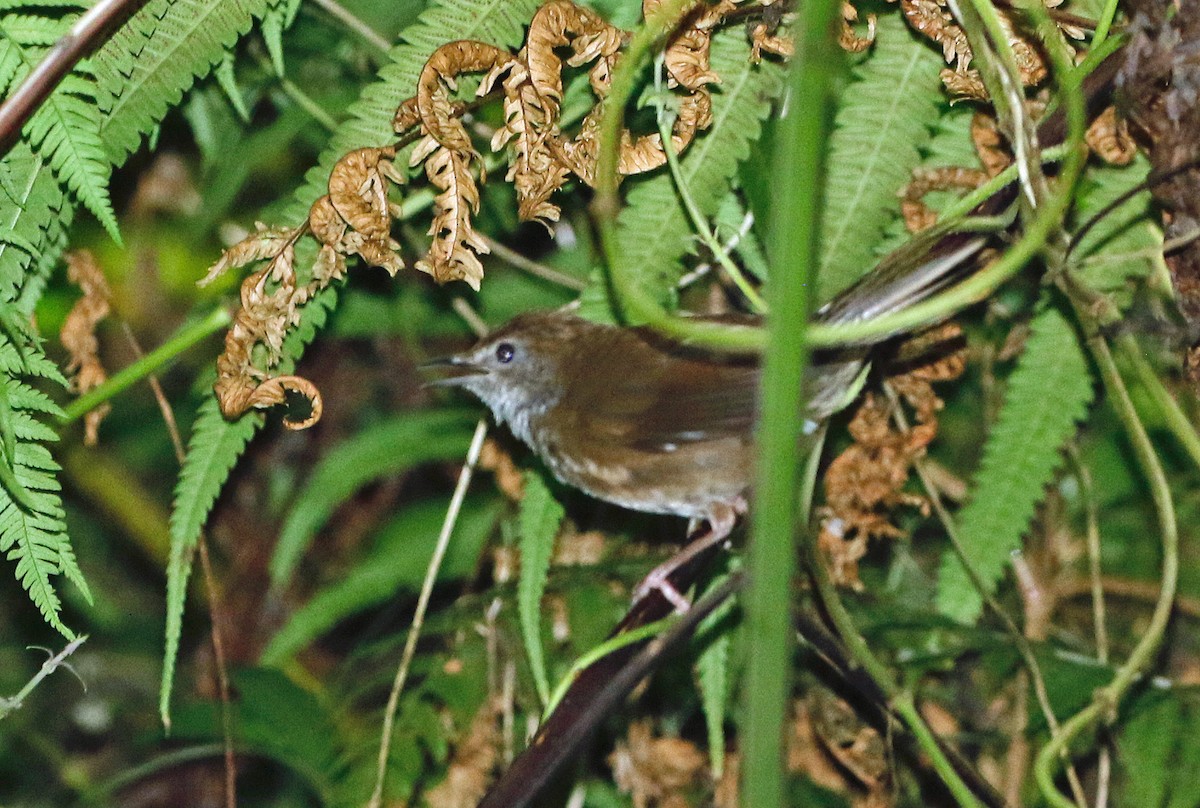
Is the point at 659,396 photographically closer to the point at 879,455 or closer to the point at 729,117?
the point at 879,455

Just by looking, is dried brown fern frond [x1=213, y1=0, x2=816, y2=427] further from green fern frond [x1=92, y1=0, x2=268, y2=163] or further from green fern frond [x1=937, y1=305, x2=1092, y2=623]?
green fern frond [x1=937, y1=305, x2=1092, y2=623]

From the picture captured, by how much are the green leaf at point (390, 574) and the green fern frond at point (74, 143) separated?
1.64 m

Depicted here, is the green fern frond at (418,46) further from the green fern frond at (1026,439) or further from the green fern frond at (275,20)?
the green fern frond at (1026,439)

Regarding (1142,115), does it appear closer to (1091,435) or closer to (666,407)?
(666,407)

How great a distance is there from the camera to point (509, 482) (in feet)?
11.2

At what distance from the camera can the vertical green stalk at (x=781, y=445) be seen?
1230 mm

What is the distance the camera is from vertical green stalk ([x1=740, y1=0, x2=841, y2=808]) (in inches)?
48.4

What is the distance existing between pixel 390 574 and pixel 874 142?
194cm

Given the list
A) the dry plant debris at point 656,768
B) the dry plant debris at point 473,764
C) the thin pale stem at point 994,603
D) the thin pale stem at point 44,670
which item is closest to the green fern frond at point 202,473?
the thin pale stem at point 44,670

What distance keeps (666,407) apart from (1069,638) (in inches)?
59.1

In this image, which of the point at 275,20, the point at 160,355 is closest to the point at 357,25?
the point at 275,20

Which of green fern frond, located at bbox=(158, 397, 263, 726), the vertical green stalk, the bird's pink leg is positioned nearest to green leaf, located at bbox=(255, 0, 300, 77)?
green fern frond, located at bbox=(158, 397, 263, 726)

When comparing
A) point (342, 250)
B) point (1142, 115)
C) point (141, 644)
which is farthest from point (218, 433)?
point (141, 644)

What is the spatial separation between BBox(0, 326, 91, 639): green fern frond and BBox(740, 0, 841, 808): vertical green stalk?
1.36 metres
